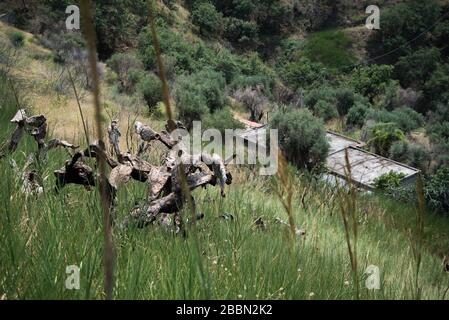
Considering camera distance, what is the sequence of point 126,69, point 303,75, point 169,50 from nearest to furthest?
point 126,69 < point 169,50 < point 303,75

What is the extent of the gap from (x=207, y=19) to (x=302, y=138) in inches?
1202

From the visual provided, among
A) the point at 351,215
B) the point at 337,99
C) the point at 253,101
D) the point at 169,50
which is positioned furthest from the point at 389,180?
the point at 169,50

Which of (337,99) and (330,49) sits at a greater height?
(330,49)

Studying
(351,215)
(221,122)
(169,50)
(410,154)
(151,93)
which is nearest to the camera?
(351,215)

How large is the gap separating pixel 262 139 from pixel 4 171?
15476mm

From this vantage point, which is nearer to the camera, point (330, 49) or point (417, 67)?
point (417, 67)

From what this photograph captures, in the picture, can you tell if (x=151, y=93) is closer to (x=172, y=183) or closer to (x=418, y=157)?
(x=418, y=157)

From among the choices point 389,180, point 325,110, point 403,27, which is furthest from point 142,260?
point 403,27

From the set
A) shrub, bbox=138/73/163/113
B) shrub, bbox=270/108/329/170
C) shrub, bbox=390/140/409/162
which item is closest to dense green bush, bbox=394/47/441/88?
shrub, bbox=390/140/409/162

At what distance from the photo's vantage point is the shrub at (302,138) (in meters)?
16.1

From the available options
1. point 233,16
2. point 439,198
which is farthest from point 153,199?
point 233,16

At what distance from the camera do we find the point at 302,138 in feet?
52.7

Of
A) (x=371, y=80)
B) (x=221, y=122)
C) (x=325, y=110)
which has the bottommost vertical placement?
(x=325, y=110)
